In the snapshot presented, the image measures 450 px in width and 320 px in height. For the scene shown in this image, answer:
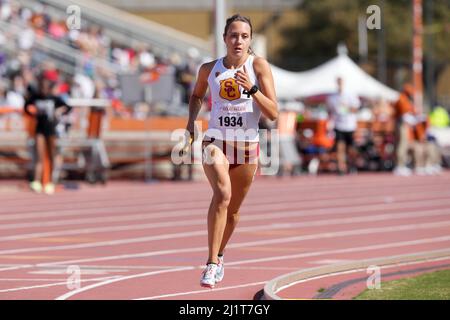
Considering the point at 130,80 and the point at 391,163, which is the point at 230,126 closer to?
the point at 130,80

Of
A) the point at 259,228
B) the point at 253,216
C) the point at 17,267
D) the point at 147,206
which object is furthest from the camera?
the point at 147,206

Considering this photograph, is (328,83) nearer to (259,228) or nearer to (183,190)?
(183,190)

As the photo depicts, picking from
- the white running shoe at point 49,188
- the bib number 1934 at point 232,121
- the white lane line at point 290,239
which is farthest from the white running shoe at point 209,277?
the white running shoe at point 49,188

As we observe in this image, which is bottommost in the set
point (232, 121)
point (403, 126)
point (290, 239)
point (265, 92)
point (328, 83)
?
point (290, 239)

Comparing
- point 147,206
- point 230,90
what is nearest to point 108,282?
point 230,90

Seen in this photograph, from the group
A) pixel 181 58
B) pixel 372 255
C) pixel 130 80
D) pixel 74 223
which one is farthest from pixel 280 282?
pixel 181 58

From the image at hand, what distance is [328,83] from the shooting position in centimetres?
3838

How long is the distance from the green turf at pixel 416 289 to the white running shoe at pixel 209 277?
1.19 meters

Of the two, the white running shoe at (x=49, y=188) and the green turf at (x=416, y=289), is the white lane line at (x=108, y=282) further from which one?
the white running shoe at (x=49, y=188)

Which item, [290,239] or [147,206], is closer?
[290,239]

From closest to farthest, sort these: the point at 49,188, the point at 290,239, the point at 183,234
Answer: the point at 290,239 → the point at 183,234 → the point at 49,188

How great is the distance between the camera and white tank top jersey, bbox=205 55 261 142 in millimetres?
10578

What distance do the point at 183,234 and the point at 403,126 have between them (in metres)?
12.8

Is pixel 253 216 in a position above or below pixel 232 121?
below
